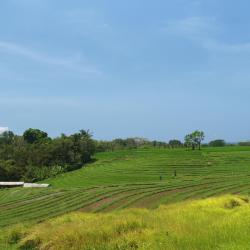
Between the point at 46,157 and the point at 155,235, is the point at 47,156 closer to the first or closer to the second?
the point at 46,157

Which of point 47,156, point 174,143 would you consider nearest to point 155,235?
point 47,156

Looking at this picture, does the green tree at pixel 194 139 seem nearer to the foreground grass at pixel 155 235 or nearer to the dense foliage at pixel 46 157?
the dense foliage at pixel 46 157

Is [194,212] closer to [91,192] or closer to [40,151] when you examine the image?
[91,192]

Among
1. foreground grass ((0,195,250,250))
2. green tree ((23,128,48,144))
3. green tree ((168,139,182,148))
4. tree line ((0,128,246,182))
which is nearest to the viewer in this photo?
foreground grass ((0,195,250,250))

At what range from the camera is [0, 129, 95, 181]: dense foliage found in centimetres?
8225

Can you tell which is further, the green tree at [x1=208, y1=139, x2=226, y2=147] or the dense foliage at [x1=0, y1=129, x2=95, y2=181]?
the green tree at [x1=208, y1=139, x2=226, y2=147]

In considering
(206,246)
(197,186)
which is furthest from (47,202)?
(206,246)

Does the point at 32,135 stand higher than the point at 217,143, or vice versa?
the point at 32,135

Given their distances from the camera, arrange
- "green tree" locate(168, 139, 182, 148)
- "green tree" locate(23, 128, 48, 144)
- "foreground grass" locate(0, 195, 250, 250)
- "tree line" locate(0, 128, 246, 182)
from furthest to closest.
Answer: "green tree" locate(168, 139, 182, 148), "green tree" locate(23, 128, 48, 144), "tree line" locate(0, 128, 246, 182), "foreground grass" locate(0, 195, 250, 250)

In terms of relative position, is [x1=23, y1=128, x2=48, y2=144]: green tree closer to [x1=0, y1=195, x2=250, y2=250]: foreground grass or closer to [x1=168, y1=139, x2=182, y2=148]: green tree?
[x1=168, y1=139, x2=182, y2=148]: green tree

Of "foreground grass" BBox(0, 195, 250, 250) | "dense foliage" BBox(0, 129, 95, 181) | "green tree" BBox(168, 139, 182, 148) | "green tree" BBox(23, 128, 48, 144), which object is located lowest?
"foreground grass" BBox(0, 195, 250, 250)

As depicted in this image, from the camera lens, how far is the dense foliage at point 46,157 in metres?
82.2

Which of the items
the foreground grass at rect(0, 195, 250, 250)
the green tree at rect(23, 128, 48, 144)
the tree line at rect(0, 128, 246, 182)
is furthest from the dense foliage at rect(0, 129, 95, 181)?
the foreground grass at rect(0, 195, 250, 250)

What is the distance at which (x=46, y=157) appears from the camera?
85.9 meters
